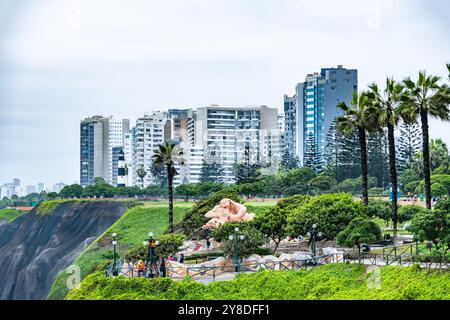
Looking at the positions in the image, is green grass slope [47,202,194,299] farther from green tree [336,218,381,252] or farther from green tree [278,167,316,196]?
green tree [336,218,381,252]

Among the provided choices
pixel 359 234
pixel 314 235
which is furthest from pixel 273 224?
pixel 359 234

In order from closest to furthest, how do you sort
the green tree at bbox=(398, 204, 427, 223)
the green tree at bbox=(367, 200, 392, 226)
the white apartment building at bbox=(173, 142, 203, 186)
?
1. the green tree at bbox=(367, 200, 392, 226)
2. the green tree at bbox=(398, 204, 427, 223)
3. the white apartment building at bbox=(173, 142, 203, 186)

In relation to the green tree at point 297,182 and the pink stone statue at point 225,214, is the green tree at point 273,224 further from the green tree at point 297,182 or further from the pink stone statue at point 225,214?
the green tree at point 297,182

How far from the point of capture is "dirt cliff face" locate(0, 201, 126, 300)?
60312mm

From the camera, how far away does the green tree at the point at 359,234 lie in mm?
26312

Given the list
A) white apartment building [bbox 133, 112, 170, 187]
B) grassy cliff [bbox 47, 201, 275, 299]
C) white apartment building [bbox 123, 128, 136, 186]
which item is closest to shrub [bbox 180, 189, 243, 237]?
grassy cliff [bbox 47, 201, 275, 299]

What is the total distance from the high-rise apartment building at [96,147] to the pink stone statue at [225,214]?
4274 inches

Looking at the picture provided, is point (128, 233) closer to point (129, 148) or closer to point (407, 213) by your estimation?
Result: point (407, 213)

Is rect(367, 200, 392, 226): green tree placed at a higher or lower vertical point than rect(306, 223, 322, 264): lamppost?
higher

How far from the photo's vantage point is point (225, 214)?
4059cm

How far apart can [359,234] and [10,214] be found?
217ft

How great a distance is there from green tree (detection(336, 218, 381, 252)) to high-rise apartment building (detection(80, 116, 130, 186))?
12310 centimetres

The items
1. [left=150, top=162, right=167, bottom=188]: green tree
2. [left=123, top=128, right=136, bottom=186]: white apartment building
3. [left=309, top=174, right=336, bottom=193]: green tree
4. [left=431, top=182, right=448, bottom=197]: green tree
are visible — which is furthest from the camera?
[left=123, top=128, right=136, bottom=186]: white apartment building
